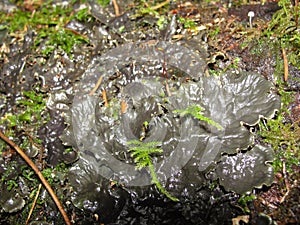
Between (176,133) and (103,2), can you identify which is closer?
(176,133)

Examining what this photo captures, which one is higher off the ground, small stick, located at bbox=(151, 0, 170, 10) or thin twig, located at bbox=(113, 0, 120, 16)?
thin twig, located at bbox=(113, 0, 120, 16)

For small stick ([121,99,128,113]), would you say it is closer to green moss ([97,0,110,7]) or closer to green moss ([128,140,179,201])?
green moss ([128,140,179,201])

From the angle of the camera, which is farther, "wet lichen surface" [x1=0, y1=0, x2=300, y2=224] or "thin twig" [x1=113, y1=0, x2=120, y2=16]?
"thin twig" [x1=113, y1=0, x2=120, y2=16]

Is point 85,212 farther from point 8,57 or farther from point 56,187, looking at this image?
point 8,57

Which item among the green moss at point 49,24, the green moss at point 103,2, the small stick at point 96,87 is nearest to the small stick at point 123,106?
the small stick at point 96,87

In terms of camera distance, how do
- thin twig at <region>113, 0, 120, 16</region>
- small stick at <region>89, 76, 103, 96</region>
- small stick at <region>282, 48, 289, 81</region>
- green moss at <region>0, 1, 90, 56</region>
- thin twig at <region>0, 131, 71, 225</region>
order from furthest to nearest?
thin twig at <region>113, 0, 120, 16</region>
green moss at <region>0, 1, 90, 56</region>
small stick at <region>89, 76, 103, 96</region>
small stick at <region>282, 48, 289, 81</region>
thin twig at <region>0, 131, 71, 225</region>

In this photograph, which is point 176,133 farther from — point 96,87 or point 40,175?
point 40,175

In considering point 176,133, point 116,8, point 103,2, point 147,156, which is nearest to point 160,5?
point 116,8

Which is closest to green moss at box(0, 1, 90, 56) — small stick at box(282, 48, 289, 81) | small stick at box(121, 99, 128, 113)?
small stick at box(121, 99, 128, 113)

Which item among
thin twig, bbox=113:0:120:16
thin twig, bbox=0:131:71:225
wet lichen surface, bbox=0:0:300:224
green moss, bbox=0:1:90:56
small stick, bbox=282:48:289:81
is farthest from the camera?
thin twig, bbox=113:0:120:16

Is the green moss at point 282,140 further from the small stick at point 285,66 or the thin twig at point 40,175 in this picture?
the thin twig at point 40,175
